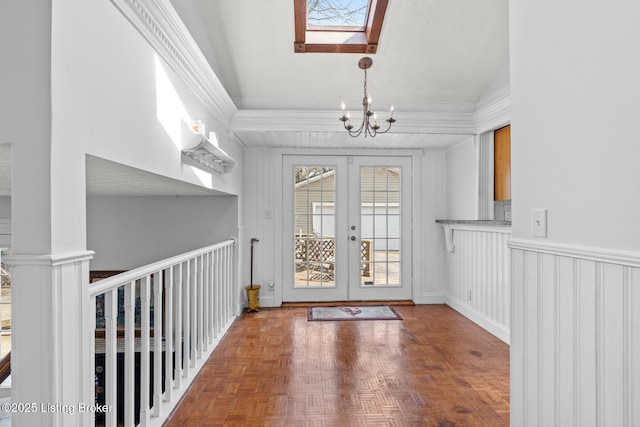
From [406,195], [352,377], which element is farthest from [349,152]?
[352,377]

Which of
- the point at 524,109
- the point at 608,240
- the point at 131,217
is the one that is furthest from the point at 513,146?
the point at 131,217

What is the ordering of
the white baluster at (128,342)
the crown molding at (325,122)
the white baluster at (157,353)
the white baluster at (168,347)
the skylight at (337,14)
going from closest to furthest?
the white baluster at (128,342)
the white baluster at (157,353)
the white baluster at (168,347)
the skylight at (337,14)
the crown molding at (325,122)

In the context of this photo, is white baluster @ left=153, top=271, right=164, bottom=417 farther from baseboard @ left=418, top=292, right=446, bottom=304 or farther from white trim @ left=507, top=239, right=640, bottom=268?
baseboard @ left=418, top=292, right=446, bottom=304

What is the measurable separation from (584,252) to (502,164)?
2607mm

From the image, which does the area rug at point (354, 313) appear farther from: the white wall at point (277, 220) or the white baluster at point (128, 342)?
the white baluster at point (128, 342)

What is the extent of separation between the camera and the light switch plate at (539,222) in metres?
1.35

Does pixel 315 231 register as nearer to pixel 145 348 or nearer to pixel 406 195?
pixel 406 195

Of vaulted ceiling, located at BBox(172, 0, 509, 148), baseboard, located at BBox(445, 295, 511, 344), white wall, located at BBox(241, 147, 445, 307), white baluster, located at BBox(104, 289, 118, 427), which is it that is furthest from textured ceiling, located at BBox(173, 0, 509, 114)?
baseboard, located at BBox(445, 295, 511, 344)

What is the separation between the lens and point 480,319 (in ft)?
12.0

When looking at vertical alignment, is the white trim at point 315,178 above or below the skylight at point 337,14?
below

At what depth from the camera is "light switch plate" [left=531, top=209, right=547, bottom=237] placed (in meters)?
1.35

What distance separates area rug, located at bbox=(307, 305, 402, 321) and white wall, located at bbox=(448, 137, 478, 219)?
138 centimetres

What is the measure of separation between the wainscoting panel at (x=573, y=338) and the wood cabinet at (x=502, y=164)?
2148 millimetres

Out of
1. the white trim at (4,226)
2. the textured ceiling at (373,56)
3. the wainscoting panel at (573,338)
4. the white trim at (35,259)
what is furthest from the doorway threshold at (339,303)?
the white trim at (35,259)
